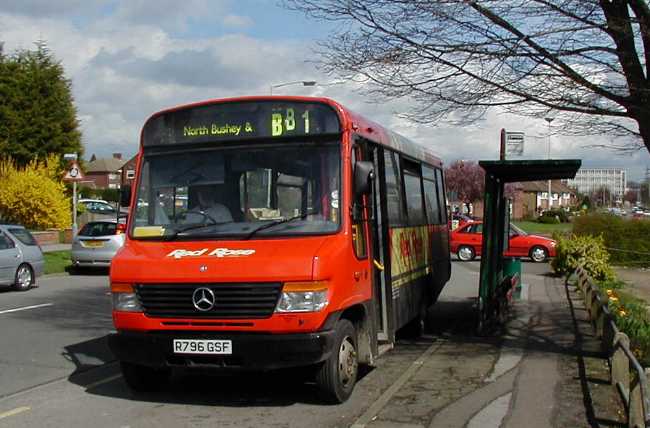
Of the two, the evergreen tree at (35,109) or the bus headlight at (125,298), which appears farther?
the evergreen tree at (35,109)

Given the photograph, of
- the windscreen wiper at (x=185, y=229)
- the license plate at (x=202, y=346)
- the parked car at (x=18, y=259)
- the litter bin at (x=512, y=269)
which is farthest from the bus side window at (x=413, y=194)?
the parked car at (x=18, y=259)

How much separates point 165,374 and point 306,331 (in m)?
2.21

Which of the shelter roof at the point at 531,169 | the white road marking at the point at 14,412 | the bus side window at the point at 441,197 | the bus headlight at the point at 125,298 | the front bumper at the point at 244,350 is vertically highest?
the shelter roof at the point at 531,169

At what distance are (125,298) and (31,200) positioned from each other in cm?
2791

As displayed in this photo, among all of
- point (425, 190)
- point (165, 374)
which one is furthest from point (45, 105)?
point (165, 374)

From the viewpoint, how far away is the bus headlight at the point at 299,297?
6324mm

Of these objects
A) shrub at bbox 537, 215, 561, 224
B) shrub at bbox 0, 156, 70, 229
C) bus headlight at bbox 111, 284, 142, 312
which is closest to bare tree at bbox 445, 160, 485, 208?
shrub at bbox 537, 215, 561, 224

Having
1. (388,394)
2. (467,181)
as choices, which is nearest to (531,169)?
(388,394)

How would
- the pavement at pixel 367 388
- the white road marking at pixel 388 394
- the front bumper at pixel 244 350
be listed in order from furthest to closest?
the pavement at pixel 367 388, the white road marking at pixel 388 394, the front bumper at pixel 244 350

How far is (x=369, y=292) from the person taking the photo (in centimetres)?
760

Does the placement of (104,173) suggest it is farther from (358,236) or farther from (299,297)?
(299,297)

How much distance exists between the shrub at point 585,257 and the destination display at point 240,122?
528 inches

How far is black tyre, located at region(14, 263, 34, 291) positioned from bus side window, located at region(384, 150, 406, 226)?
11.1 m

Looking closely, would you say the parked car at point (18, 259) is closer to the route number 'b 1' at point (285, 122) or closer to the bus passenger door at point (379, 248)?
the bus passenger door at point (379, 248)
